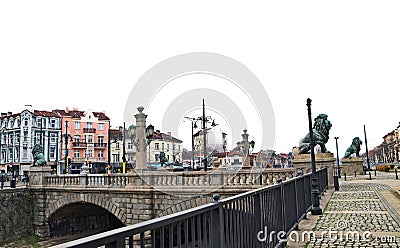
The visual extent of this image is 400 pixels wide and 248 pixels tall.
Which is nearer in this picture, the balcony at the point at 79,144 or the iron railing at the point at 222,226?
the iron railing at the point at 222,226

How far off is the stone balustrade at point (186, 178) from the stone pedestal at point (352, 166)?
31884mm

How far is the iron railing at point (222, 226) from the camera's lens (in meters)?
2.21

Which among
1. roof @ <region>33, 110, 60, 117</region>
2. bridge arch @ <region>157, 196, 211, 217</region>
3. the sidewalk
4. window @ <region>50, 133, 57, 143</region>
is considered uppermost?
roof @ <region>33, 110, 60, 117</region>

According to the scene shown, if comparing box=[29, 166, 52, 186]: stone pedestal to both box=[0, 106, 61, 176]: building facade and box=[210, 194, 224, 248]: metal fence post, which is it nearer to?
box=[210, 194, 224, 248]: metal fence post

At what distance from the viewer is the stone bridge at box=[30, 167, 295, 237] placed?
17197 mm

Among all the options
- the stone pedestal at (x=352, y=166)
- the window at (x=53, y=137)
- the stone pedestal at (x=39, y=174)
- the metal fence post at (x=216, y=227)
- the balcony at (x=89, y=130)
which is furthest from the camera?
the balcony at (x=89, y=130)

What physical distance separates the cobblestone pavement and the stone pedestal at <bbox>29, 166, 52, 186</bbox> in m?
23.8

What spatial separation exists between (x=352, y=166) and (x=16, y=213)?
38.8 m

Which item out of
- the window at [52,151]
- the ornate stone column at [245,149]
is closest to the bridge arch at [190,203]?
the ornate stone column at [245,149]

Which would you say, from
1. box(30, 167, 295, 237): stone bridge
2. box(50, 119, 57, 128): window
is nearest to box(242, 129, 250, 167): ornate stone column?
box(30, 167, 295, 237): stone bridge

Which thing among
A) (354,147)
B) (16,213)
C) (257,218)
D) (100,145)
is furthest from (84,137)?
(257,218)

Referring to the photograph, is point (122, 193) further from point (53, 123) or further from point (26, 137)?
point (53, 123)

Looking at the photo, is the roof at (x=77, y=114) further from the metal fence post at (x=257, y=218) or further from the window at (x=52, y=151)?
the metal fence post at (x=257, y=218)

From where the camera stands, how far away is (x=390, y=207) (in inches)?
478
